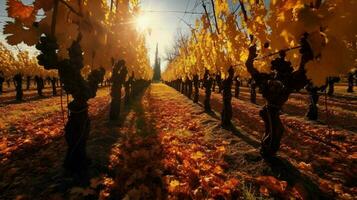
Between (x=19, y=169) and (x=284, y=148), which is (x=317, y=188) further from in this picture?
(x=19, y=169)

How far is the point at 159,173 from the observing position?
14.4ft

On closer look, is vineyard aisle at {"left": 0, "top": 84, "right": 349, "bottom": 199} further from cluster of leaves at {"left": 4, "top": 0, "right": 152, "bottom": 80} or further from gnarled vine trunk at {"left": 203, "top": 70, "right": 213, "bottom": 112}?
gnarled vine trunk at {"left": 203, "top": 70, "right": 213, "bottom": 112}

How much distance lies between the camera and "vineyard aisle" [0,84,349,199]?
375 cm

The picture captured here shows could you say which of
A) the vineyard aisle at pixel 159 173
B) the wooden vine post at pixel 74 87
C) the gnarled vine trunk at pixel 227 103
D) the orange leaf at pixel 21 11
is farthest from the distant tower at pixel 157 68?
the orange leaf at pixel 21 11

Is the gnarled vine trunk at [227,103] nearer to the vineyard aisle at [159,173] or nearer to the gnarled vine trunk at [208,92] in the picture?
the vineyard aisle at [159,173]

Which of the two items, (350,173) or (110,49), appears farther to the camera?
(350,173)

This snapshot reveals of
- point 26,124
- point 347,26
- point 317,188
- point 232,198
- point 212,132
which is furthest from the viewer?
point 26,124

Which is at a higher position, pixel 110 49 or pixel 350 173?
pixel 110 49

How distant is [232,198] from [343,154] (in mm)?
4011

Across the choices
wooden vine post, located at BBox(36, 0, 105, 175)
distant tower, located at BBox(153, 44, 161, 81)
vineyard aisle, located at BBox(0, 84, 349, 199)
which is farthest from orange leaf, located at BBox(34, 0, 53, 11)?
distant tower, located at BBox(153, 44, 161, 81)

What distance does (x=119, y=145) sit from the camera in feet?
20.6

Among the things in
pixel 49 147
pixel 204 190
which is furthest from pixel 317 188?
pixel 49 147

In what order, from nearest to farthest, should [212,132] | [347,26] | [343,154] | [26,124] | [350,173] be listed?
[347,26]
[350,173]
[343,154]
[212,132]
[26,124]

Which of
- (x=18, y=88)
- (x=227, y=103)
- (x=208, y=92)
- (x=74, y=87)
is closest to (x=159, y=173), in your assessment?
(x=74, y=87)
